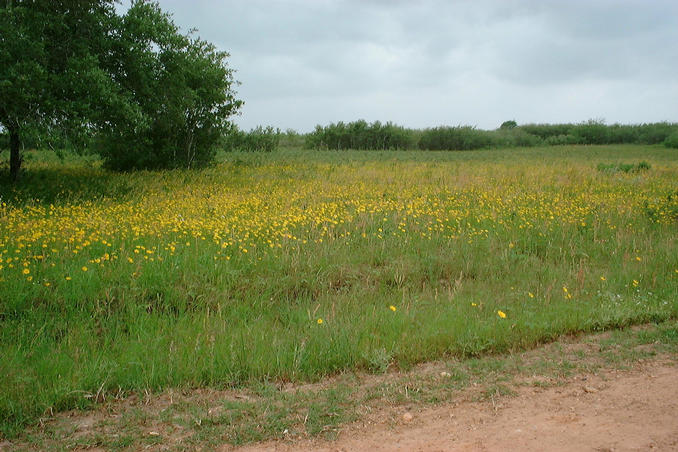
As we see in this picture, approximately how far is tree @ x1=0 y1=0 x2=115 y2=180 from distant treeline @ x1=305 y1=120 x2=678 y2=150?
133ft

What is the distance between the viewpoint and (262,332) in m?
5.75

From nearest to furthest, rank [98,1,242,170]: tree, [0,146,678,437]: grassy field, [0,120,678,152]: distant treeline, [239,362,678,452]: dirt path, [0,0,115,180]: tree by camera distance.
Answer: [239,362,678,452]: dirt path → [0,146,678,437]: grassy field → [0,0,115,180]: tree → [98,1,242,170]: tree → [0,120,678,152]: distant treeline

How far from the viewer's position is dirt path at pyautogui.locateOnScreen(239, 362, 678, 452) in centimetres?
375

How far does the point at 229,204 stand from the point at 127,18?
6.59m

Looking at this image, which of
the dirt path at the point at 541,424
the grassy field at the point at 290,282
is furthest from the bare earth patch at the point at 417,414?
the grassy field at the point at 290,282

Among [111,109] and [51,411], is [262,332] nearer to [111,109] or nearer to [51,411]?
[51,411]

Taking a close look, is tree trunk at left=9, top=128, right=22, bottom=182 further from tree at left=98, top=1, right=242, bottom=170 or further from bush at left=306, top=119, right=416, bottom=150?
bush at left=306, top=119, right=416, bottom=150

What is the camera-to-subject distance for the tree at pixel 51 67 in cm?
1242

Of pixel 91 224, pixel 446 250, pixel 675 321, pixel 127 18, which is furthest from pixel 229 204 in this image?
pixel 675 321

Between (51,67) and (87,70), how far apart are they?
3.86 feet

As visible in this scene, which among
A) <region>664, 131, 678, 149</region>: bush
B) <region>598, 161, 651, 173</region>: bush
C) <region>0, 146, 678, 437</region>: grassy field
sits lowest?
<region>0, 146, 678, 437</region>: grassy field

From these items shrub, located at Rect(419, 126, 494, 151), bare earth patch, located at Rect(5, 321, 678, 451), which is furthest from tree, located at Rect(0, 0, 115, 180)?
shrub, located at Rect(419, 126, 494, 151)

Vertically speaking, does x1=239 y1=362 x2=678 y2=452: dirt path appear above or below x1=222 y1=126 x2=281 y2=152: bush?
below

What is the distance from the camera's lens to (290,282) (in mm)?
7711
